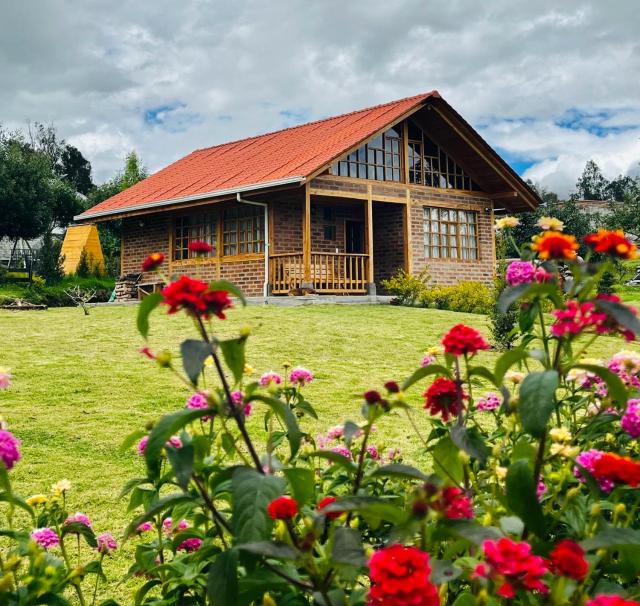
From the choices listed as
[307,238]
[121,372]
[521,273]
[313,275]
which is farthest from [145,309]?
[313,275]

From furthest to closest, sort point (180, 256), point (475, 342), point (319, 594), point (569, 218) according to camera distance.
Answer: point (569, 218) < point (180, 256) < point (475, 342) < point (319, 594)

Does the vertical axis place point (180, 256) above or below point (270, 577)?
above

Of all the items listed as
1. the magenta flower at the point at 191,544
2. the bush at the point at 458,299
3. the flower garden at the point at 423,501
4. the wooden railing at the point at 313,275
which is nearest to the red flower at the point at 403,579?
the flower garden at the point at 423,501

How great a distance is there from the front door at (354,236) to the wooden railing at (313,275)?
1.92m

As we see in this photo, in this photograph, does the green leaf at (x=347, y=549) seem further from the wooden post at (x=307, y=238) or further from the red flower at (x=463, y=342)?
the wooden post at (x=307, y=238)

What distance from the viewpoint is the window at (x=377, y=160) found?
696 inches

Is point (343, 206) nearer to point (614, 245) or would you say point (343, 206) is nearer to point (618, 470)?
point (614, 245)

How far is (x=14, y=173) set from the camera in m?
28.2

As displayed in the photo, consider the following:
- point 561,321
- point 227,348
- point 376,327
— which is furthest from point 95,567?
point 376,327

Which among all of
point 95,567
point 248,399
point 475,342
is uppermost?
point 475,342

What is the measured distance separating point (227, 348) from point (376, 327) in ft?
36.0

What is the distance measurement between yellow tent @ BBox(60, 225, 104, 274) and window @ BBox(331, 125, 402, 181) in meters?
16.4

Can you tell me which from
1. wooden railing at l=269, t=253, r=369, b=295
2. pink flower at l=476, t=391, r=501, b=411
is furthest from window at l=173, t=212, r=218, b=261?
pink flower at l=476, t=391, r=501, b=411

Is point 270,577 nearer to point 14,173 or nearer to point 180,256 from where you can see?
point 180,256
